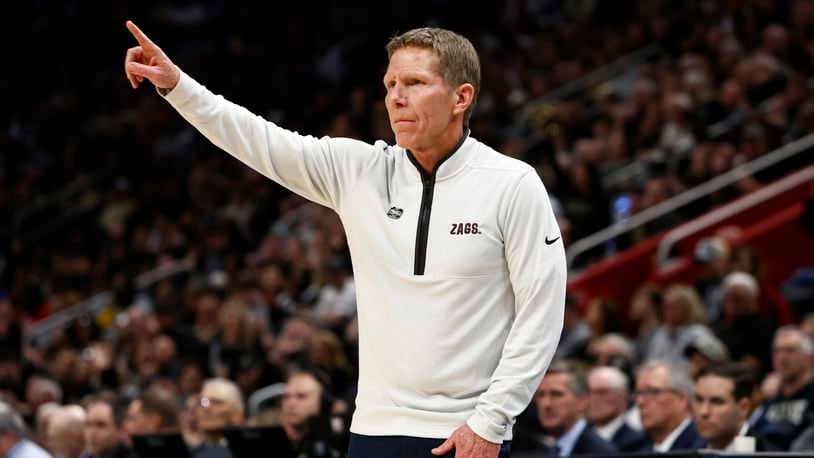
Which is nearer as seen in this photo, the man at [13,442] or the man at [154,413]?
the man at [13,442]

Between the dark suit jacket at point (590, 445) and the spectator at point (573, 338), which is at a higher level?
the spectator at point (573, 338)

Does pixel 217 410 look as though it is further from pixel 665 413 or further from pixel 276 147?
pixel 276 147

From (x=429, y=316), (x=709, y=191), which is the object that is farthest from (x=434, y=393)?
(x=709, y=191)

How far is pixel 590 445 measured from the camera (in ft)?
23.5

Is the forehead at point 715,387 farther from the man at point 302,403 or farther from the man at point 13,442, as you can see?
the man at point 13,442

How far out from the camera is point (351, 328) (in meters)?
11.0

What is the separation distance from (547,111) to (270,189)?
335 cm

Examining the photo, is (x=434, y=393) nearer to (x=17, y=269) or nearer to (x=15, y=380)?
(x=15, y=380)

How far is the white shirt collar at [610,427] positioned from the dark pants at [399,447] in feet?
14.6

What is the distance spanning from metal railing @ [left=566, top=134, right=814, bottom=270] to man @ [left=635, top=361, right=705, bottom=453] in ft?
14.3

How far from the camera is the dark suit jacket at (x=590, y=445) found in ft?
23.4

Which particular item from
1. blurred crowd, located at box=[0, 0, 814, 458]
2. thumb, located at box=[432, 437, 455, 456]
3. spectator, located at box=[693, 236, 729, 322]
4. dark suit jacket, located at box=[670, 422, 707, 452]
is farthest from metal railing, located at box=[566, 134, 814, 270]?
thumb, located at box=[432, 437, 455, 456]

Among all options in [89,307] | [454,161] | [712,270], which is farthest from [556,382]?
[89,307]

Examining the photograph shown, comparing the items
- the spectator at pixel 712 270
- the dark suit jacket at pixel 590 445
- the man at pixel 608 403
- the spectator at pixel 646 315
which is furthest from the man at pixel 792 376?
the spectator at pixel 712 270
